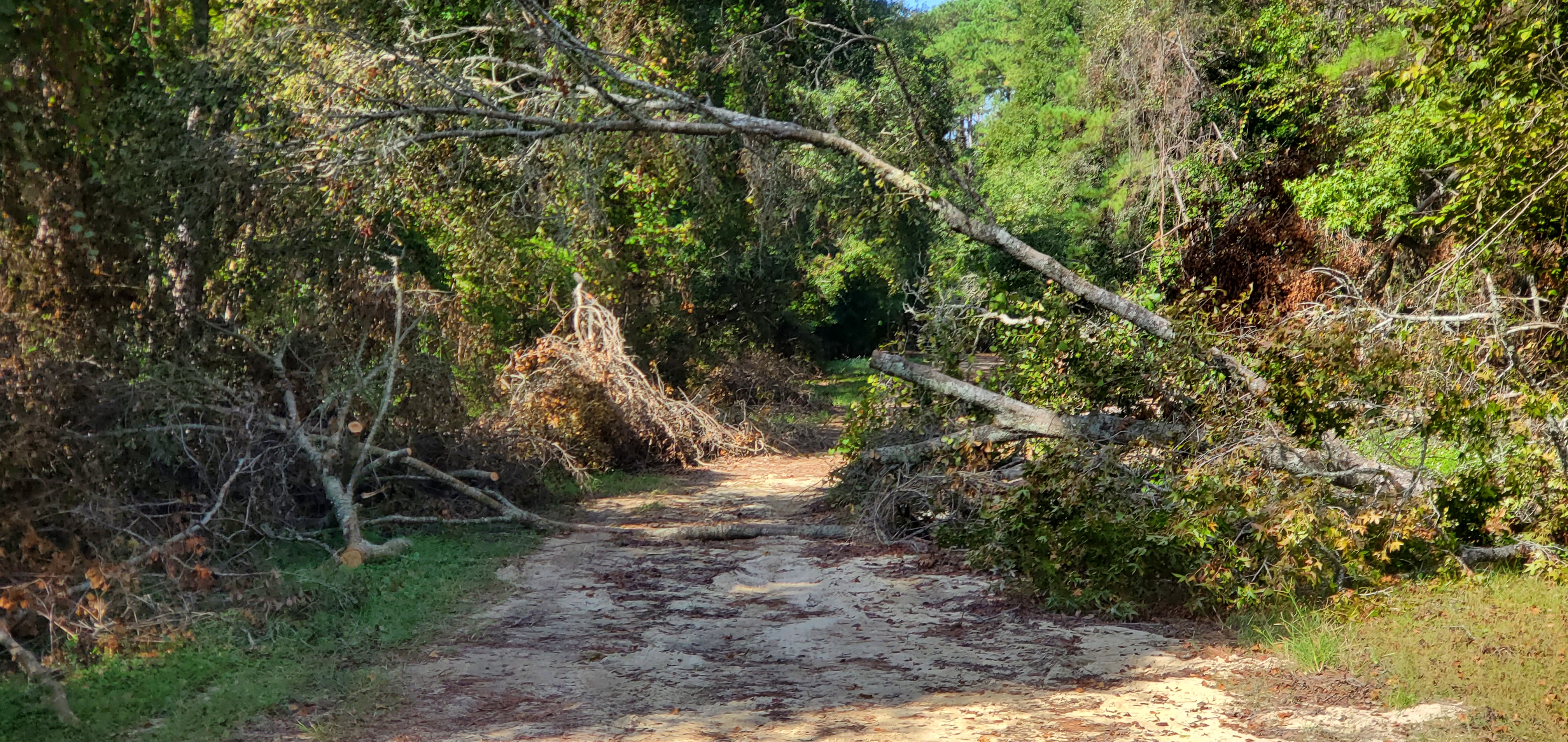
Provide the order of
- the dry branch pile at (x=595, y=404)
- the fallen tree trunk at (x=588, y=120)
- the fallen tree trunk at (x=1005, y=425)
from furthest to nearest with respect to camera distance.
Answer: the dry branch pile at (x=595, y=404), the fallen tree trunk at (x=588, y=120), the fallen tree trunk at (x=1005, y=425)

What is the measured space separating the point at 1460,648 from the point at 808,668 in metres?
3.29

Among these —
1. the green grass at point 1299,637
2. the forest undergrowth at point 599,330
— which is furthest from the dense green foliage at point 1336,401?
the green grass at point 1299,637

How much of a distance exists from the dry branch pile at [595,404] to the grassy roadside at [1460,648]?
311 inches

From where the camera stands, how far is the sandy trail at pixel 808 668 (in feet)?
18.0

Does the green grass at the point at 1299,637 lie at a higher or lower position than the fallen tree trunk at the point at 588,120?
lower

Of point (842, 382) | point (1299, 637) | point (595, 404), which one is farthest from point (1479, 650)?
point (842, 382)

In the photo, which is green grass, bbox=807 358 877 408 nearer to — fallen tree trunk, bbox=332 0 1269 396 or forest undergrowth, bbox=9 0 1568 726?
forest undergrowth, bbox=9 0 1568 726

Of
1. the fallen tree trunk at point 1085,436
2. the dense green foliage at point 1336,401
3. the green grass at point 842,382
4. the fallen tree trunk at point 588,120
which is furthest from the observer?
the green grass at point 842,382

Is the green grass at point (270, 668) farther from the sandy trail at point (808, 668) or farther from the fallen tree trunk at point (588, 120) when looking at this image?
the fallen tree trunk at point (588, 120)

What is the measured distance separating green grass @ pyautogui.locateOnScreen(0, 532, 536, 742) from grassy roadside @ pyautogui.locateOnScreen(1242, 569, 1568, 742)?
4810 mm

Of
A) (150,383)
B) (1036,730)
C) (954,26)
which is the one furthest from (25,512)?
(954,26)

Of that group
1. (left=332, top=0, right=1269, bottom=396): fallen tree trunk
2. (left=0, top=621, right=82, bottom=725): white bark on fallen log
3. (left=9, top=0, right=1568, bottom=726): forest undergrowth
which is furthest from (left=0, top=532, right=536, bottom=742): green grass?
(left=332, top=0, right=1269, bottom=396): fallen tree trunk

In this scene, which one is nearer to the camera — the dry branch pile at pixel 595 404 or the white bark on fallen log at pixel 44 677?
the white bark on fallen log at pixel 44 677

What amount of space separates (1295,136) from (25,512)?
16809mm
